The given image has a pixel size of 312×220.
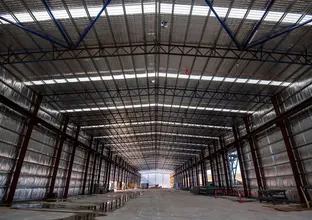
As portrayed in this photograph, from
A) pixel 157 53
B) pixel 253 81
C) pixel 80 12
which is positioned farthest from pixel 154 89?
pixel 80 12

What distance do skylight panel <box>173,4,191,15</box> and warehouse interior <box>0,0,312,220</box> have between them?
0.06 m

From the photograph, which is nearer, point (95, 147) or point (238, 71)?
point (238, 71)

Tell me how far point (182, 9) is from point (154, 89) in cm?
1014

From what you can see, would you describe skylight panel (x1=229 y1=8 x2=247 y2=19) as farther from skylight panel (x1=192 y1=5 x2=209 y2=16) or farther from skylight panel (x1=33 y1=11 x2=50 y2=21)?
skylight panel (x1=33 y1=11 x2=50 y2=21)

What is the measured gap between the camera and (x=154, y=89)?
65.9 feet

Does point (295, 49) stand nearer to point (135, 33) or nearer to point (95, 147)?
point (135, 33)

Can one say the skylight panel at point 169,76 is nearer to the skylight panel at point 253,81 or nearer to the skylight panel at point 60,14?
the skylight panel at point 253,81

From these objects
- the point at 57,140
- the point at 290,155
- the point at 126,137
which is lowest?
the point at 290,155

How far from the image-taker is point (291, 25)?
37.2ft

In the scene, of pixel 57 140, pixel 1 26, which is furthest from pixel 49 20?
pixel 57 140

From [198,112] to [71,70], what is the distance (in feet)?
55.1

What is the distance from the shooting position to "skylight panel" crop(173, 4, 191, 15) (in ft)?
35.2

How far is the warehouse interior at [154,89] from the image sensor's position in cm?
1072

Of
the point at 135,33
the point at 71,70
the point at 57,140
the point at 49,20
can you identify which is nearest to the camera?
the point at 49,20
